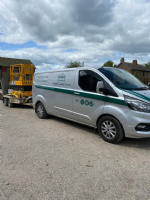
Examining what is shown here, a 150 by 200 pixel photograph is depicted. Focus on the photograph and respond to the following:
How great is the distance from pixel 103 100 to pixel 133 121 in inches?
36.8

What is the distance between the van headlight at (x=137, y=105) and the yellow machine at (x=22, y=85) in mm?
6648

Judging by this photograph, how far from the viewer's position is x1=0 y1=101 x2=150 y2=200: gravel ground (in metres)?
2.52

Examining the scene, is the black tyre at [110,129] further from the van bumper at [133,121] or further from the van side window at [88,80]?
the van side window at [88,80]

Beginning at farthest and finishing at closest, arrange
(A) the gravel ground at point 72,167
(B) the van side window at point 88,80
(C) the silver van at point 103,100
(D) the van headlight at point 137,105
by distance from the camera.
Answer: (B) the van side window at point 88,80 < (C) the silver van at point 103,100 < (D) the van headlight at point 137,105 < (A) the gravel ground at point 72,167

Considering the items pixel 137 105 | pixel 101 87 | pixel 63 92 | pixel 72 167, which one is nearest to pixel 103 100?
pixel 101 87

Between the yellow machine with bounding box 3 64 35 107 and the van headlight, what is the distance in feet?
21.8

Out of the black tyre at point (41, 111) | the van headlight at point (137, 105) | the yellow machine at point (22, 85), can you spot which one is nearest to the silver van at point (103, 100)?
the van headlight at point (137, 105)

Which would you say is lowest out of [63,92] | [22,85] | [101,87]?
[63,92]

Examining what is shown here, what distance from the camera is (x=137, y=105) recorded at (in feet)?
12.3

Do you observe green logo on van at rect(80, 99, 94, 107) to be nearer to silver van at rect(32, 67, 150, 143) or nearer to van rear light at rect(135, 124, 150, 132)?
silver van at rect(32, 67, 150, 143)

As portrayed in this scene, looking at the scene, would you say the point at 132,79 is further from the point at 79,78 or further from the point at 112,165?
the point at 112,165

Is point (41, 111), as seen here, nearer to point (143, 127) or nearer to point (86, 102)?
point (86, 102)

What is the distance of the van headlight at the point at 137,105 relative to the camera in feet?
12.2

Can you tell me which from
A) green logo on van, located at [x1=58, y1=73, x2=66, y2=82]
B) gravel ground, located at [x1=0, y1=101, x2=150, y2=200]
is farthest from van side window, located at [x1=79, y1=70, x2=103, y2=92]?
gravel ground, located at [x1=0, y1=101, x2=150, y2=200]
